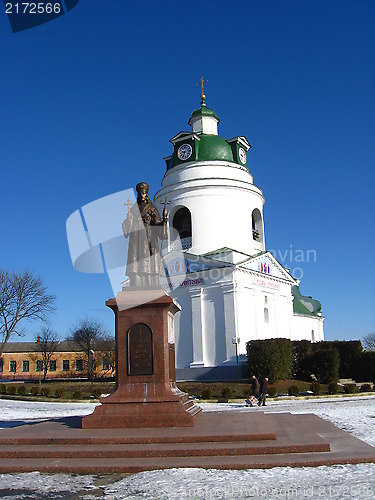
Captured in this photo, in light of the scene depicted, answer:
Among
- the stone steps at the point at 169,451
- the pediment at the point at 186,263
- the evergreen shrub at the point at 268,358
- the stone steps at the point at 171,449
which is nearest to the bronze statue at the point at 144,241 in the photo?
the stone steps at the point at 171,449

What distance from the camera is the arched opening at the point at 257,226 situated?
4188cm

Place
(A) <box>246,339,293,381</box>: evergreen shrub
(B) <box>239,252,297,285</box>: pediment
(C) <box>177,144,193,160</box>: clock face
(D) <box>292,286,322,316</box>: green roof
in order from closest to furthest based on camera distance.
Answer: (A) <box>246,339,293,381</box>: evergreen shrub < (B) <box>239,252,297,285</box>: pediment < (C) <box>177,144,193,160</box>: clock face < (D) <box>292,286,322,316</box>: green roof

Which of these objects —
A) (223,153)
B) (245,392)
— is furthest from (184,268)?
(245,392)

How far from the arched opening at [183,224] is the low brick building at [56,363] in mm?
41838

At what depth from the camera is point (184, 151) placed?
1602 inches

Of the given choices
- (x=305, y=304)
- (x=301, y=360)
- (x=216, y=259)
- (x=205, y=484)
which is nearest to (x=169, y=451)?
(x=205, y=484)

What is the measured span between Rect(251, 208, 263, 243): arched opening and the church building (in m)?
0.08

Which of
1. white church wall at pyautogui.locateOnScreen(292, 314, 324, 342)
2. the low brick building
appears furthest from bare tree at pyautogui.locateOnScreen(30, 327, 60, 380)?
white church wall at pyautogui.locateOnScreen(292, 314, 324, 342)

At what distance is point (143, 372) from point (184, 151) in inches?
1226

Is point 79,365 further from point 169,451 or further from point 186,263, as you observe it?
point 169,451

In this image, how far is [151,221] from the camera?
41.5 feet

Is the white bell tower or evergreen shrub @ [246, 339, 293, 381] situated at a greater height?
the white bell tower

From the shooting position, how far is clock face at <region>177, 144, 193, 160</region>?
4041 cm

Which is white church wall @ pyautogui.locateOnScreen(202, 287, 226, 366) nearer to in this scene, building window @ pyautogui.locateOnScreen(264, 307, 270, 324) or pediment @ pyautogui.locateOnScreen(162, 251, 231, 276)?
pediment @ pyautogui.locateOnScreen(162, 251, 231, 276)
